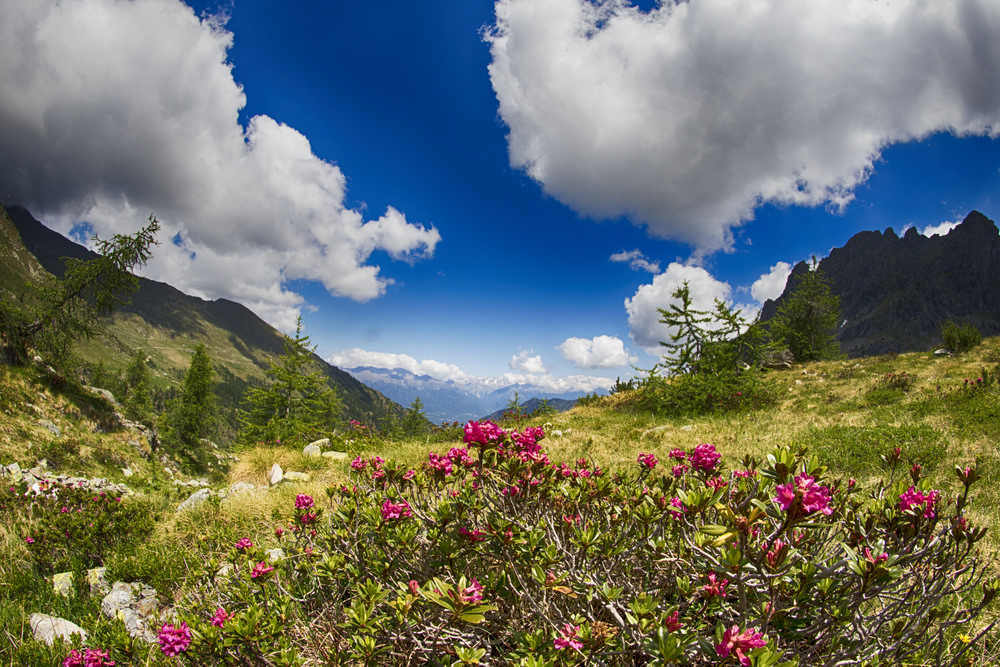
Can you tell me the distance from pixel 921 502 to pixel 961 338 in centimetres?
2060

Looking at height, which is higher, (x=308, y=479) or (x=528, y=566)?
(x=528, y=566)

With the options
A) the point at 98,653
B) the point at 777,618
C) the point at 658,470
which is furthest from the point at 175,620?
the point at 658,470

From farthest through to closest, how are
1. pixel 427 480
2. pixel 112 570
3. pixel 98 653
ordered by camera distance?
pixel 112 570
pixel 427 480
pixel 98 653

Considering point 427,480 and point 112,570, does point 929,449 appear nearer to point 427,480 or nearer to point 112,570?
point 427,480

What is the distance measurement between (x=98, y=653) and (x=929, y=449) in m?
10.9

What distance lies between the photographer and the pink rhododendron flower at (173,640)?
7.35ft

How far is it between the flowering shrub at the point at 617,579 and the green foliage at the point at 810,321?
27127 millimetres

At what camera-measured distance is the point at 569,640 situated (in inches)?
68.6

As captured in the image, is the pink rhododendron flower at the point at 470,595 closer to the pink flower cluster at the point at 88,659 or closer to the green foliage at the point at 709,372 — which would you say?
the pink flower cluster at the point at 88,659

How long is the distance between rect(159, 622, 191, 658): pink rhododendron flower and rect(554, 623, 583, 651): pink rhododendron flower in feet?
7.49

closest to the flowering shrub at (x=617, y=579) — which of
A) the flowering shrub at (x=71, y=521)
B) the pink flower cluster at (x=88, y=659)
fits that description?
the pink flower cluster at (x=88, y=659)

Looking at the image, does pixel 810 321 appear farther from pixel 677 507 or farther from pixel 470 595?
pixel 470 595

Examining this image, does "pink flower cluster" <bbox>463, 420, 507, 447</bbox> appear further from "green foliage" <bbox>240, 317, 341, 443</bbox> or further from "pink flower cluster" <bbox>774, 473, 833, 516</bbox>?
"green foliage" <bbox>240, 317, 341, 443</bbox>

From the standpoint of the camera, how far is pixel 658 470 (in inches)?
249
